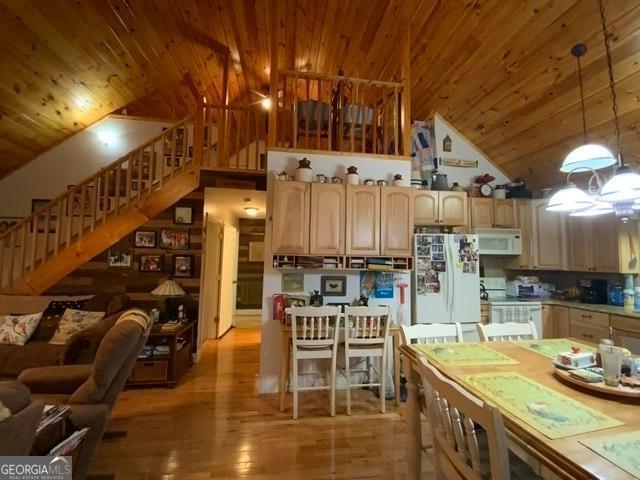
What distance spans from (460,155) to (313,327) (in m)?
3.48

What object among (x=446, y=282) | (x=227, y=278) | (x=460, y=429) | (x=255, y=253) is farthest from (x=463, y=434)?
(x=255, y=253)

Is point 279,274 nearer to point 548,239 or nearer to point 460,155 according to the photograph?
point 460,155

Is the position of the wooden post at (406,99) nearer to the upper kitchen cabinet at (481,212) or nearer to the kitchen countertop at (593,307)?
the upper kitchen cabinet at (481,212)

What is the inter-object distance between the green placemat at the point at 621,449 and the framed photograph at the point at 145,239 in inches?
180

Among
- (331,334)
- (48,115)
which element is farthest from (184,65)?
(331,334)

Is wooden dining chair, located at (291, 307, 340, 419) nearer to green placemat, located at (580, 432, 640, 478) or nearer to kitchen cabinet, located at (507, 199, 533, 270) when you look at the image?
green placemat, located at (580, 432, 640, 478)

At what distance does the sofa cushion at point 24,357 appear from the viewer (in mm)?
2896

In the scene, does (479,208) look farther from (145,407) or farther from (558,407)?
(145,407)

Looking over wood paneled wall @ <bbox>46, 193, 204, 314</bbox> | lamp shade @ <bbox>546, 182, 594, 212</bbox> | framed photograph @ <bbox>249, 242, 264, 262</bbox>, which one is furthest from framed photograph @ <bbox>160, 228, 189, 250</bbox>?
lamp shade @ <bbox>546, 182, 594, 212</bbox>

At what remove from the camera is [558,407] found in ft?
3.86

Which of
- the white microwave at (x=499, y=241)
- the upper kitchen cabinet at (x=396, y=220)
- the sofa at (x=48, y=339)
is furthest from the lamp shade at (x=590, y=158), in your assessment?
the sofa at (x=48, y=339)

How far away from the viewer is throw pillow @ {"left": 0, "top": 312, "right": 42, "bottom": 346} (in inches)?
119

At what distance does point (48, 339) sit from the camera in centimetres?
320

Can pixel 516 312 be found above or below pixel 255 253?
below
